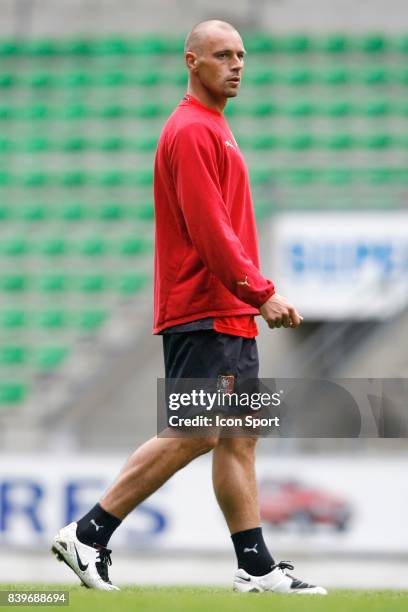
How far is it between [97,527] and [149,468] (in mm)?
237

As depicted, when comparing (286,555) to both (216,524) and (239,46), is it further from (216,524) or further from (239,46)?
(239,46)

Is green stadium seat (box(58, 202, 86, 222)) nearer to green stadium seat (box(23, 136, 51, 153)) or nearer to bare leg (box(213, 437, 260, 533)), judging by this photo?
green stadium seat (box(23, 136, 51, 153))

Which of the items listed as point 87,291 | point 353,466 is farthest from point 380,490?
point 87,291

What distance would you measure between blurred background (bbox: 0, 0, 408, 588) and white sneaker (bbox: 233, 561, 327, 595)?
3.86m

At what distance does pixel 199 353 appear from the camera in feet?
13.0

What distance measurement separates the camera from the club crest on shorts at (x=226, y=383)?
3.93m

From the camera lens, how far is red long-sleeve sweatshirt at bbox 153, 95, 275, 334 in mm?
3871

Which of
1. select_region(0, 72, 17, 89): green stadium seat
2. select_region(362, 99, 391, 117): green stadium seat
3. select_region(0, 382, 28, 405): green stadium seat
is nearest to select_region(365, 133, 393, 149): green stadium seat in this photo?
select_region(362, 99, 391, 117): green stadium seat

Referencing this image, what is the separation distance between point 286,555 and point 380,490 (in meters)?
0.80

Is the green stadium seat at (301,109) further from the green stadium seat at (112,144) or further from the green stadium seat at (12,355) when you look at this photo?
the green stadium seat at (12,355)

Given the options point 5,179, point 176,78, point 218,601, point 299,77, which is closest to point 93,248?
point 5,179

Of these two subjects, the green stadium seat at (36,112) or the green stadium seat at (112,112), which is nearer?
the green stadium seat at (36,112)

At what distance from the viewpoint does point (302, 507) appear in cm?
934

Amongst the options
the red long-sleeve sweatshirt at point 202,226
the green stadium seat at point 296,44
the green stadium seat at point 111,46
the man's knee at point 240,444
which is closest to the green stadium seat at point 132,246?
the green stadium seat at point 111,46
